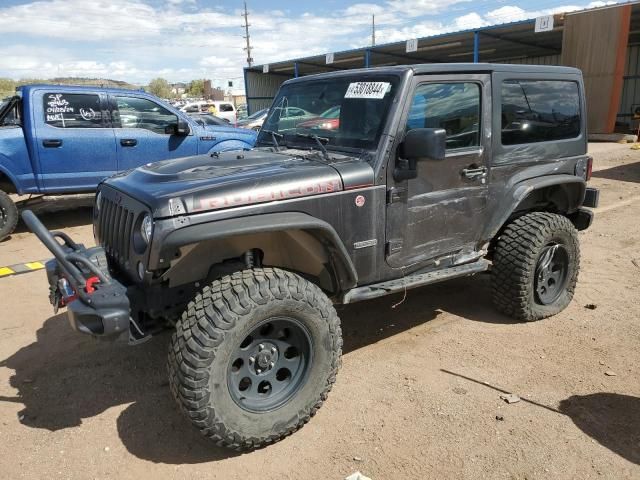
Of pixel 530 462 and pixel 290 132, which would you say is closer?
pixel 530 462

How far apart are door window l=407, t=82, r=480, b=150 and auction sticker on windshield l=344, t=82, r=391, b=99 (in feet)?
0.68

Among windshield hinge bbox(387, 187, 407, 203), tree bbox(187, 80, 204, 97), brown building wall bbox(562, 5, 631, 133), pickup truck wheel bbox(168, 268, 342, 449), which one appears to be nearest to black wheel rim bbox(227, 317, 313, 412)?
pickup truck wheel bbox(168, 268, 342, 449)

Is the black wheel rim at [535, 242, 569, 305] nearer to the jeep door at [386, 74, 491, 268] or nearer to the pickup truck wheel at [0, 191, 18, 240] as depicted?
the jeep door at [386, 74, 491, 268]

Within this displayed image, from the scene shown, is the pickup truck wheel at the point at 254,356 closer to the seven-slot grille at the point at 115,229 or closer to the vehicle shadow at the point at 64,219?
the seven-slot grille at the point at 115,229

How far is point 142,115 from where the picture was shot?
772cm

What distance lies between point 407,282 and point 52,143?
5.78 metres

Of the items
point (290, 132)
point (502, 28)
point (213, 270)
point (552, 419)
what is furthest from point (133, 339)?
point (502, 28)

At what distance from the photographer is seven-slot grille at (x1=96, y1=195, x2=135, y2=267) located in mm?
2830

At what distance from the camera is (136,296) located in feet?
9.20

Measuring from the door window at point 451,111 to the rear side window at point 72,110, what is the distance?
5.61 m

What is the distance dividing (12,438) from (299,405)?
5.27 ft

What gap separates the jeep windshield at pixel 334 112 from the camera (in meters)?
3.25

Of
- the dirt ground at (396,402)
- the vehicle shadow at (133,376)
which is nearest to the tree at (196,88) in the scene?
the vehicle shadow at (133,376)

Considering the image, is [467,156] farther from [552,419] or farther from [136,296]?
[136,296]
